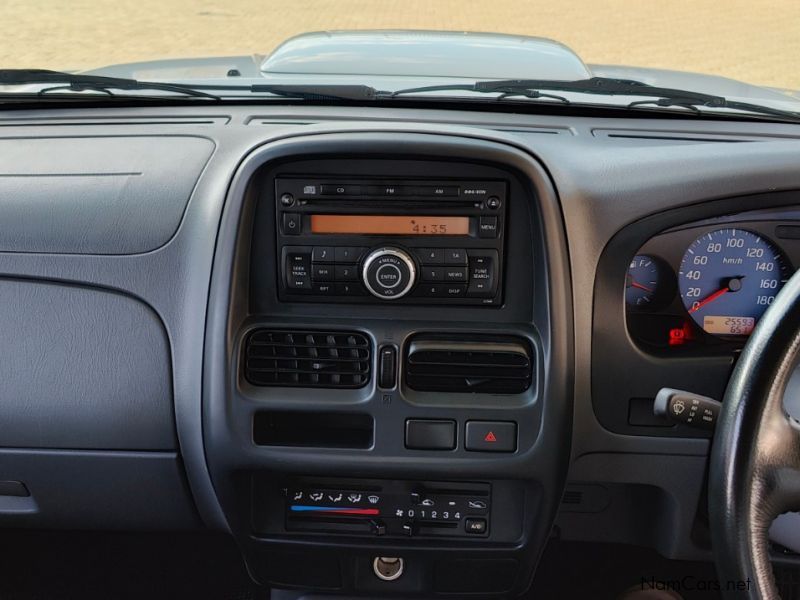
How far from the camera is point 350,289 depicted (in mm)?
1808

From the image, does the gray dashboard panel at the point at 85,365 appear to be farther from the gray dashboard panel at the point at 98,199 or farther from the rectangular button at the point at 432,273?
the rectangular button at the point at 432,273

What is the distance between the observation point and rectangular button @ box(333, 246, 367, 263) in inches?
70.7

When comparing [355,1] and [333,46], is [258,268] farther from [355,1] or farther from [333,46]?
[355,1]

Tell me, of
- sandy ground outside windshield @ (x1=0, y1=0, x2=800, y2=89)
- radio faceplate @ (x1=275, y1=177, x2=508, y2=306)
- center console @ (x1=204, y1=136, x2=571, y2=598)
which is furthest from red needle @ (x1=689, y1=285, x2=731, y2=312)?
sandy ground outside windshield @ (x1=0, y1=0, x2=800, y2=89)

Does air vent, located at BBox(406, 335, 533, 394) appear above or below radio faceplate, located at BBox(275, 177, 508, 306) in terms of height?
below

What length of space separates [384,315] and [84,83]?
0.99 m

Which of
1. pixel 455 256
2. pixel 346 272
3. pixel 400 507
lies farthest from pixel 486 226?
pixel 400 507

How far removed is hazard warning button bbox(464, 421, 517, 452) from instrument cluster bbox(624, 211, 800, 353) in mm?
328

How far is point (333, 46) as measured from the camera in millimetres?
2402

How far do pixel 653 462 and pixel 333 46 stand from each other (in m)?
1.32

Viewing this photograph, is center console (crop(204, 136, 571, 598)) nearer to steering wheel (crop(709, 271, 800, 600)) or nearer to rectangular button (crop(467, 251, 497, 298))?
rectangular button (crop(467, 251, 497, 298))

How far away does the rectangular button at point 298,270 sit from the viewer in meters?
1.81

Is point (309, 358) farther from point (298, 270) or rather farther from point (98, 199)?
point (98, 199)

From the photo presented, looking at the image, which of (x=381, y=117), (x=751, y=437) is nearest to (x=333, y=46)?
(x=381, y=117)
